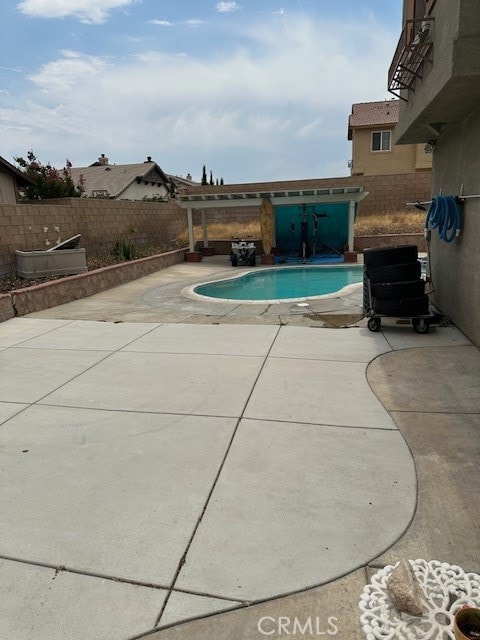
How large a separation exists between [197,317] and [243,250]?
8.69 m

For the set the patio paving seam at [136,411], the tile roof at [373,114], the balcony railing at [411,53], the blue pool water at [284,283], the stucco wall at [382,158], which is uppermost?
the tile roof at [373,114]

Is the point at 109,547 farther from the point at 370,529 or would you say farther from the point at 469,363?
the point at 469,363

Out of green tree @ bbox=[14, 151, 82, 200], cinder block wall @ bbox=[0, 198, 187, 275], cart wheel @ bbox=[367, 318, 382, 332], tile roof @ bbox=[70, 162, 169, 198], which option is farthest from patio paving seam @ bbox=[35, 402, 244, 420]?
tile roof @ bbox=[70, 162, 169, 198]

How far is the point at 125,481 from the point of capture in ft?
9.63

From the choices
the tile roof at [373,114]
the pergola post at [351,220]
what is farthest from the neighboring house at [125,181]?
the pergola post at [351,220]

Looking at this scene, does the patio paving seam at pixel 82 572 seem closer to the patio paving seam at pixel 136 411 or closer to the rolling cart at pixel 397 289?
the patio paving seam at pixel 136 411

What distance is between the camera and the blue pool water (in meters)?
11.7

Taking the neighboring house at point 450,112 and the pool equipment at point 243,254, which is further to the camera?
the pool equipment at point 243,254

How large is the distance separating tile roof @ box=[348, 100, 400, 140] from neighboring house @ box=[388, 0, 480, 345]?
764 inches

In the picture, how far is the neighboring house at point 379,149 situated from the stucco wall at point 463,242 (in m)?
19.9

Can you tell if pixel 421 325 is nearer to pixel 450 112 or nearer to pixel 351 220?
pixel 450 112

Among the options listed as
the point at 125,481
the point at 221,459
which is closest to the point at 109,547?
the point at 125,481

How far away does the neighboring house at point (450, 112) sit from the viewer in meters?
4.29

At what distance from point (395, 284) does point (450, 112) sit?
2435mm
